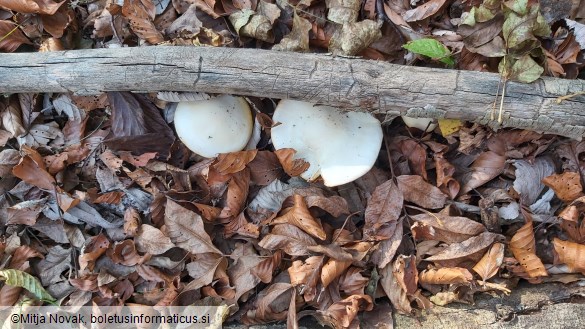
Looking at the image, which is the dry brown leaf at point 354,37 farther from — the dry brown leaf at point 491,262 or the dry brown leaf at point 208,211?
the dry brown leaf at point 491,262

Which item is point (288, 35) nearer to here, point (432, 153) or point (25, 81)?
point (432, 153)

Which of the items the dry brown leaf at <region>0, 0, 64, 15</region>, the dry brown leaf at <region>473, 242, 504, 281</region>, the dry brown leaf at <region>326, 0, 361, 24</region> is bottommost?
the dry brown leaf at <region>473, 242, 504, 281</region>

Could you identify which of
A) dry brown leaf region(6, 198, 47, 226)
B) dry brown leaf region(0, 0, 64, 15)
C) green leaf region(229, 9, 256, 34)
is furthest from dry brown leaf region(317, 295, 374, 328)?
dry brown leaf region(0, 0, 64, 15)

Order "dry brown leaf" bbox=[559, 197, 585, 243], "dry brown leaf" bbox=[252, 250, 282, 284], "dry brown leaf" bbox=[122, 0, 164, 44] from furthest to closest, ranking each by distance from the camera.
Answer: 1. "dry brown leaf" bbox=[122, 0, 164, 44]
2. "dry brown leaf" bbox=[252, 250, 282, 284]
3. "dry brown leaf" bbox=[559, 197, 585, 243]

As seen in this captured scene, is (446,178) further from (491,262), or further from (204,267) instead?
(204,267)

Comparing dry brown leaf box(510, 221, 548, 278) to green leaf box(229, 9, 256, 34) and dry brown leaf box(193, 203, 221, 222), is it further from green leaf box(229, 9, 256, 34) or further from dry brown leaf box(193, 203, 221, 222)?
green leaf box(229, 9, 256, 34)


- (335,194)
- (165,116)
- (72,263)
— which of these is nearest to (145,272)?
(72,263)

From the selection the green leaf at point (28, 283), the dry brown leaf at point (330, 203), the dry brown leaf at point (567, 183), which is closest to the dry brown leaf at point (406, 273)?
the dry brown leaf at point (330, 203)

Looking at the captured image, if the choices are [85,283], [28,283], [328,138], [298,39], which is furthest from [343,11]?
[28,283]
